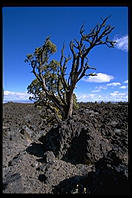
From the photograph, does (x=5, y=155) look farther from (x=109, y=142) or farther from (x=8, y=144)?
(x=109, y=142)

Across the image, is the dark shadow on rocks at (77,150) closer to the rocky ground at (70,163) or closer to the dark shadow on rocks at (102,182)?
the rocky ground at (70,163)

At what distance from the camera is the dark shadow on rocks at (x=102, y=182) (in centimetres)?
345

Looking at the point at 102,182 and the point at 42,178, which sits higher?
the point at 102,182

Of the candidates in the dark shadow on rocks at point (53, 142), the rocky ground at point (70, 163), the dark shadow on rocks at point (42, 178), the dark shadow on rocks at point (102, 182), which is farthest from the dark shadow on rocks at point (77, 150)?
the dark shadow on rocks at point (42, 178)

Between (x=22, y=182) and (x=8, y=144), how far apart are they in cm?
293

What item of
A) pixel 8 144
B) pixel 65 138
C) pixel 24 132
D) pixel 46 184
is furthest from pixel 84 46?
pixel 46 184

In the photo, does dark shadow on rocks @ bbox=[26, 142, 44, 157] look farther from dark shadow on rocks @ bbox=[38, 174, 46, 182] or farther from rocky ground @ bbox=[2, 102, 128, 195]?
dark shadow on rocks @ bbox=[38, 174, 46, 182]

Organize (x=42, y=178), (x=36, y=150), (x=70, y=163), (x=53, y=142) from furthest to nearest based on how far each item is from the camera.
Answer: (x=36, y=150) < (x=53, y=142) < (x=70, y=163) < (x=42, y=178)

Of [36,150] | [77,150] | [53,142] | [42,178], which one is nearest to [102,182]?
[42,178]

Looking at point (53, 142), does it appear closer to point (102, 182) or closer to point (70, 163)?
point (70, 163)

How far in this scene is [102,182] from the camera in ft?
12.3

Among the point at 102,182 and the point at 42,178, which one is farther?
the point at 42,178

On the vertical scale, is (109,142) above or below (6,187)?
above
